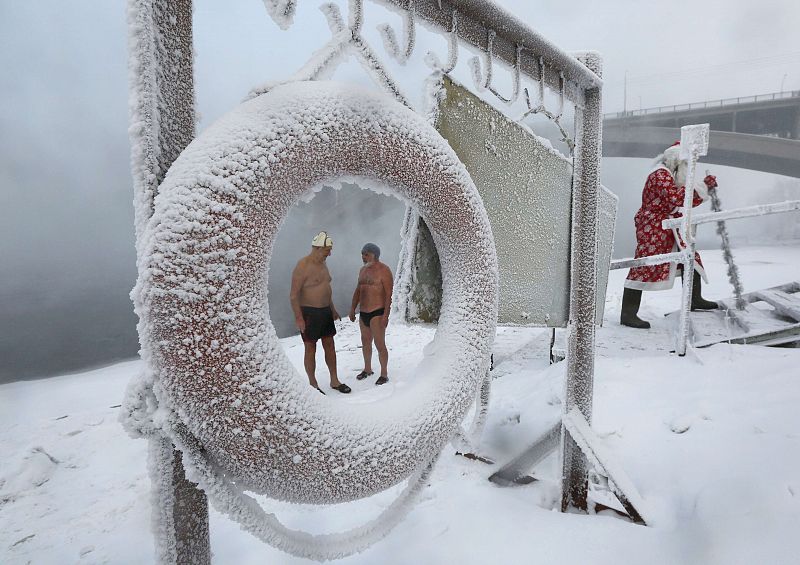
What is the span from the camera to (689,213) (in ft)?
8.27

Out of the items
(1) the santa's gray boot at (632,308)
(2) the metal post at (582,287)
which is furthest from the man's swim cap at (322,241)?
(1) the santa's gray boot at (632,308)

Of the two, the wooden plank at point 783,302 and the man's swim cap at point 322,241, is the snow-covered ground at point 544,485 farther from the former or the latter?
the wooden plank at point 783,302

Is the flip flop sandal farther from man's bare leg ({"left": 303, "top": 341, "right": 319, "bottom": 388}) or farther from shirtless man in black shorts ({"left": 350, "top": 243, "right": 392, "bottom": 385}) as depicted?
shirtless man in black shorts ({"left": 350, "top": 243, "right": 392, "bottom": 385})

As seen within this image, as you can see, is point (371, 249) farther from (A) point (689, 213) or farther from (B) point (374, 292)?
(A) point (689, 213)

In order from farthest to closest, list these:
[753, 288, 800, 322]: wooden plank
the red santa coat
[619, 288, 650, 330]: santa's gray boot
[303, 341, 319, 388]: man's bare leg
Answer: [619, 288, 650, 330]: santa's gray boot < the red santa coat < [753, 288, 800, 322]: wooden plank < [303, 341, 319, 388]: man's bare leg

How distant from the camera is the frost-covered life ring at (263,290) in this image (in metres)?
0.52

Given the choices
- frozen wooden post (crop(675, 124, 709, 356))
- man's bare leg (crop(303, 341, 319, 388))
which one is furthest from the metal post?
frozen wooden post (crop(675, 124, 709, 356))

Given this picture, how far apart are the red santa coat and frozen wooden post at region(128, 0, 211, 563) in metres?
3.50

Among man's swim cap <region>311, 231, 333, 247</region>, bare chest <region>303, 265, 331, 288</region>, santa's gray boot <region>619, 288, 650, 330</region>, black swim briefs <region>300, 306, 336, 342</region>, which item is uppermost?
man's swim cap <region>311, 231, 333, 247</region>

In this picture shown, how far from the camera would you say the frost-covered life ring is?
520 mm

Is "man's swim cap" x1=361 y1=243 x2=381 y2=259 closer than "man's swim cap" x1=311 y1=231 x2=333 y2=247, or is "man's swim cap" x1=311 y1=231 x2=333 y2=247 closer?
"man's swim cap" x1=311 y1=231 x2=333 y2=247

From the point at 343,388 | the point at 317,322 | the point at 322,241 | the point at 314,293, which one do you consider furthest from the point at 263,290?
the point at 343,388

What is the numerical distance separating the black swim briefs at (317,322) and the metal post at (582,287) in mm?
865

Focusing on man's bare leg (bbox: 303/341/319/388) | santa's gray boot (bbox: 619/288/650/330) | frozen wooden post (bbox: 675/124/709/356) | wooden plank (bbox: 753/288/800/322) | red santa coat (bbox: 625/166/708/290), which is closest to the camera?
man's bare leg (bbox: 303/341/319/388)
